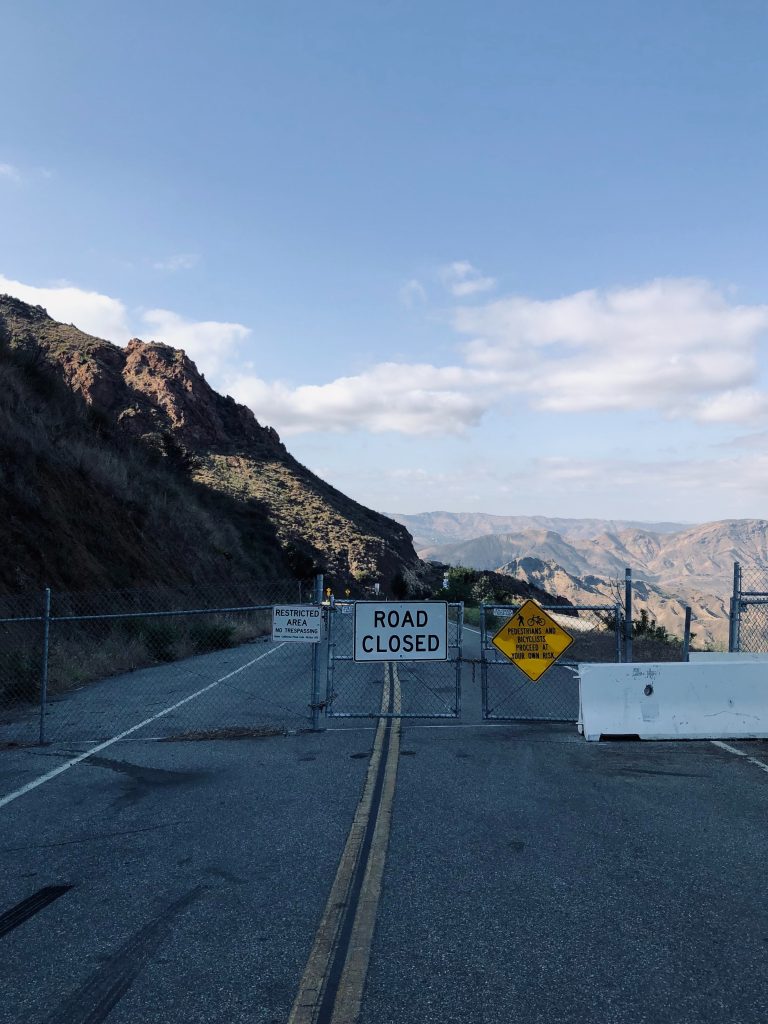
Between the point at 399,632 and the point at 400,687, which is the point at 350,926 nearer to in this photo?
the point at 399,632

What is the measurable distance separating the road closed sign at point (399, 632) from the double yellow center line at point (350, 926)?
3.37 metres

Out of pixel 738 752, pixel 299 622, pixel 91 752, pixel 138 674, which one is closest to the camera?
pixel 738 752

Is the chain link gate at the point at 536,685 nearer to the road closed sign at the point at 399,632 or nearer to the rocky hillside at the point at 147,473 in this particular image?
the road closed sign at the point at 399,632

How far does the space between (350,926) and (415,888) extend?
0.73 metres

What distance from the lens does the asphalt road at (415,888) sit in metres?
3.85

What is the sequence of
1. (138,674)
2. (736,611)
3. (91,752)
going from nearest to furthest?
(91,752) → (736,611) → (138,674)

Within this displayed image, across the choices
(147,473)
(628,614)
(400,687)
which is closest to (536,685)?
(400,687)

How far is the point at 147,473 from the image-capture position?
39.2m

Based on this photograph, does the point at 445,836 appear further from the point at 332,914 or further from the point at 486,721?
the point at 486,721

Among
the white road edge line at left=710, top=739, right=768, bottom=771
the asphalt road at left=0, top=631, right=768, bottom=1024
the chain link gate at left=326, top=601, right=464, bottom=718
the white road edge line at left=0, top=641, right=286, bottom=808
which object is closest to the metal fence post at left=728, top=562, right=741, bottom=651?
the white road edge line at left=710, top=739, right=768, bottom=771

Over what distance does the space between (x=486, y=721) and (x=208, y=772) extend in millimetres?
4396

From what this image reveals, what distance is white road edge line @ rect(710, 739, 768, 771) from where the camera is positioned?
8.77 metres

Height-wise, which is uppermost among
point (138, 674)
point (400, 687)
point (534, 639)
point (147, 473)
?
point (147, 473)

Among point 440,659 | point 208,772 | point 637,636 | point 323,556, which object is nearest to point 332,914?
point 208,772
